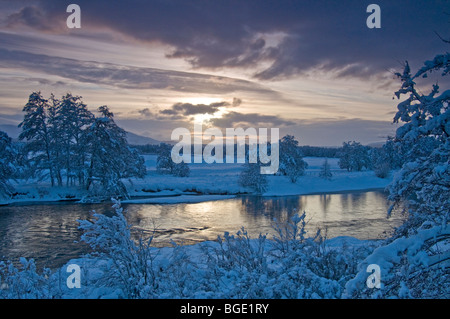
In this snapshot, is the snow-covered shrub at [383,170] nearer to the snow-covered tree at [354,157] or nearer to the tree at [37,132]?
the snow-covered tree at [354,157]

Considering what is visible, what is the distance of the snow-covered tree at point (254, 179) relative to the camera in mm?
41938

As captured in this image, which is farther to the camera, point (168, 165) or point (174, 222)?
point (168, 165)

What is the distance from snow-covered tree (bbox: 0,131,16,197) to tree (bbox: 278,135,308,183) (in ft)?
118

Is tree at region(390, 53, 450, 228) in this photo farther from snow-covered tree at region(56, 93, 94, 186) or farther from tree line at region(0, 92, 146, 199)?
snow-covered tree at region(56, 93, 94, 186)

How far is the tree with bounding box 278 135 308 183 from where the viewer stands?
4931cm

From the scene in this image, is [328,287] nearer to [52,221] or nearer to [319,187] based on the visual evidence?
[52,221]

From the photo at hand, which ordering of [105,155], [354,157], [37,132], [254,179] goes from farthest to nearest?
1. [354,157]
2. [254,179]
3. [37,132]
4. [105,155]

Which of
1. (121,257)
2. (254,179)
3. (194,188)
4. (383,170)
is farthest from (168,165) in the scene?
(121,257)

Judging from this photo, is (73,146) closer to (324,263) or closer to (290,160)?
(290,160)

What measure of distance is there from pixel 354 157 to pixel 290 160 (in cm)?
2742

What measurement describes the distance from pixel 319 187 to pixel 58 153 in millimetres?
35908

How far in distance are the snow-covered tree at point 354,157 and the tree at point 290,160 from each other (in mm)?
22966

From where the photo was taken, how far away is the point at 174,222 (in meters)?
22.1

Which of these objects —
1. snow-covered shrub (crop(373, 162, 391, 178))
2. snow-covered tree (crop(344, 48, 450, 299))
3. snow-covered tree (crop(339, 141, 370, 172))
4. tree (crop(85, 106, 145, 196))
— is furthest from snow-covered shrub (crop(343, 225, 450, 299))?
snow-covered tree (crop(339, 141, 370, 172))
